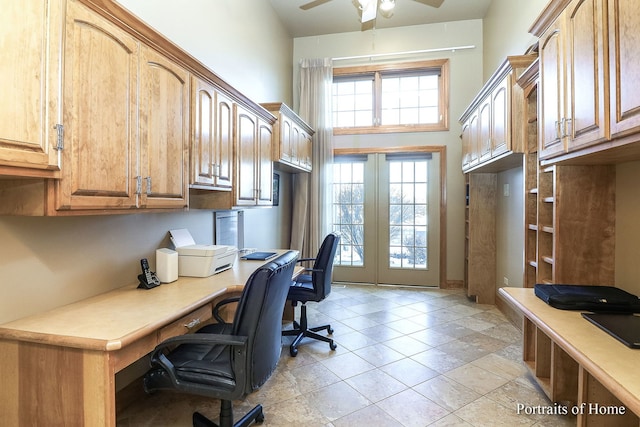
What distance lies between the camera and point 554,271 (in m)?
2.15

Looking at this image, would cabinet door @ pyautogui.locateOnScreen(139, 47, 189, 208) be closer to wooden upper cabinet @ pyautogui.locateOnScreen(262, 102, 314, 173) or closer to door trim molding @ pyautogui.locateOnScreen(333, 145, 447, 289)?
wooden upper cabinet @ pyautogui.locateOnScreen(262, 102, 314, 173)

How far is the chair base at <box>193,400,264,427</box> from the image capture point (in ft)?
5.72

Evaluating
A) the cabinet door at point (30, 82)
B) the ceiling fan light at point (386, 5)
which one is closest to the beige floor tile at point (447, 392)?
the cabinet door at point (30, 82)

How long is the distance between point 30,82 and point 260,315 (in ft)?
4.17

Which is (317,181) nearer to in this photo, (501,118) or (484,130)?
(484,130)

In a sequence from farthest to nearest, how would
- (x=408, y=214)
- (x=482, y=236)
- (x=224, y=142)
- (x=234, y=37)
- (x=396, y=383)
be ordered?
(x=408, y=214) < (x=482, y=236) < (x=234, y=37) < (x=224, y=142) < (x=396, y=383)

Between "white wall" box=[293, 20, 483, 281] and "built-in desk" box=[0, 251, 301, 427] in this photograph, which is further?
"white wall" box=[293, 20, 483, 281]

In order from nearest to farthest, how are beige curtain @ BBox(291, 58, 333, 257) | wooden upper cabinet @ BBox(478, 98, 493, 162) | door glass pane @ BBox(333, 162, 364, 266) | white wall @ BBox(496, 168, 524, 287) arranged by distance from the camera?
1. wooden upper cabinet @ BBox(478, 98, 493, 162)
2. white wall @ BBox(496, 168, 524, 287)
3. beige curtain @ BBox(291, 58, 333, 257)
4. door glass pane @ BBox(333, 162, 364, 266)

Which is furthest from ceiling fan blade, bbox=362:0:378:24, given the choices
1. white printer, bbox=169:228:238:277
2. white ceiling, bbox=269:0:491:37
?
white printer, bbox=169:228:238:277

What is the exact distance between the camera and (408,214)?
206 inches

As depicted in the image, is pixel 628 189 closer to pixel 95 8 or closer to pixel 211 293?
pixel 211 293

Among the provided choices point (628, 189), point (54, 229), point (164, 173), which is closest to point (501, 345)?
point (628, 189)

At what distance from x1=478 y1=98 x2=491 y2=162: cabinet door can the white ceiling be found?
197 centimetres

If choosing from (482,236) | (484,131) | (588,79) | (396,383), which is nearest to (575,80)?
(588,79)
